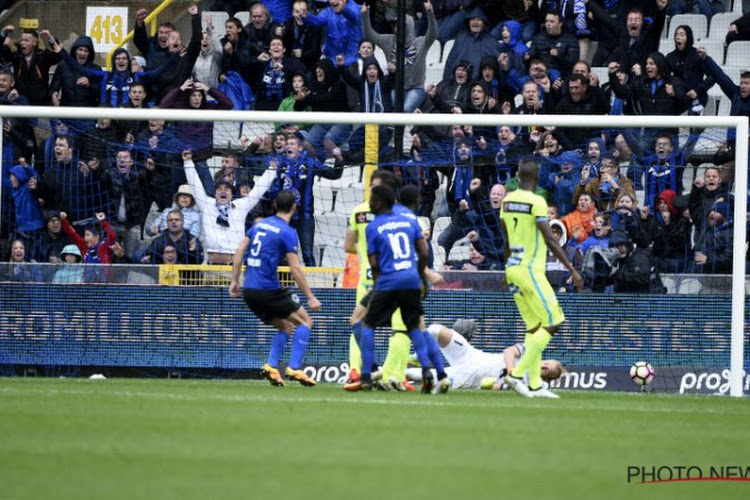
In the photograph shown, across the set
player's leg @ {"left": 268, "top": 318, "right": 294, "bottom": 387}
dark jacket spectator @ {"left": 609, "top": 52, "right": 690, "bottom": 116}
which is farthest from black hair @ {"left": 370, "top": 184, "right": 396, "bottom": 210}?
dark jacket spectator @ {"left": 609, "top": 52, "right": 690, "bottom": 116}

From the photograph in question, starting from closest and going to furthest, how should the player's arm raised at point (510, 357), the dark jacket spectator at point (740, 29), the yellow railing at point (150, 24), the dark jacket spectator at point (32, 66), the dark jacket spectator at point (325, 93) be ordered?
the player's arm raised at point (510, 357) → the dark jacket spectator at point (325, 93) → the dark jacket spectator at point (32, 66) → the dark jacket spectator at point (740, 29) → the yellow railing at point (150, 24)

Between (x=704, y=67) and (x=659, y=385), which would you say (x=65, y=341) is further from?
(x=704, y=67)

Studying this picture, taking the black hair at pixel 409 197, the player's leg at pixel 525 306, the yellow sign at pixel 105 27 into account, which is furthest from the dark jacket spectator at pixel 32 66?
the player's leg at pixel 525 306

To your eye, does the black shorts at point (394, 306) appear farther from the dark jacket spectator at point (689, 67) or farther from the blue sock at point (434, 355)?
the dark jacket spectator at point (689, 67)

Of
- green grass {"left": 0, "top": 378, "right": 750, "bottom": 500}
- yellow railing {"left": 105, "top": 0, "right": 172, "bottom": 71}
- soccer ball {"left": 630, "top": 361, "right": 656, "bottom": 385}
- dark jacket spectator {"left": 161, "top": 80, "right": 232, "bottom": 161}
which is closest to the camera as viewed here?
green grass {"left": 0, "top": 378, "right": 750, "bottom": 500}

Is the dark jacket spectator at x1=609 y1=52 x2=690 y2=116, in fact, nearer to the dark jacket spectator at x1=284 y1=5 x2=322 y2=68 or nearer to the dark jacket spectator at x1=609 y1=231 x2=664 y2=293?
the dark jacket spectator at x1=609 y1=231 x2=664 y2=293

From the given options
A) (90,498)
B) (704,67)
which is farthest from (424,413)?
(704,67)

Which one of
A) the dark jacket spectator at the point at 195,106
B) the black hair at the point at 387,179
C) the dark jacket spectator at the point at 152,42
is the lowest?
the black hair at the point at 387,179

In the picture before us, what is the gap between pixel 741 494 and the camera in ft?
23.3

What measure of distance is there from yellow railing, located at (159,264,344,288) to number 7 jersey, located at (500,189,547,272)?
14.8 feet

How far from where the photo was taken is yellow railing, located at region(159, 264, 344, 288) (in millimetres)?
16734

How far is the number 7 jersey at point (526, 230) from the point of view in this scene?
1267 centimetres

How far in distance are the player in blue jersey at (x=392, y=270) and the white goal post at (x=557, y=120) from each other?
2.91m

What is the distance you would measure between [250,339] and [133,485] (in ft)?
33.7
